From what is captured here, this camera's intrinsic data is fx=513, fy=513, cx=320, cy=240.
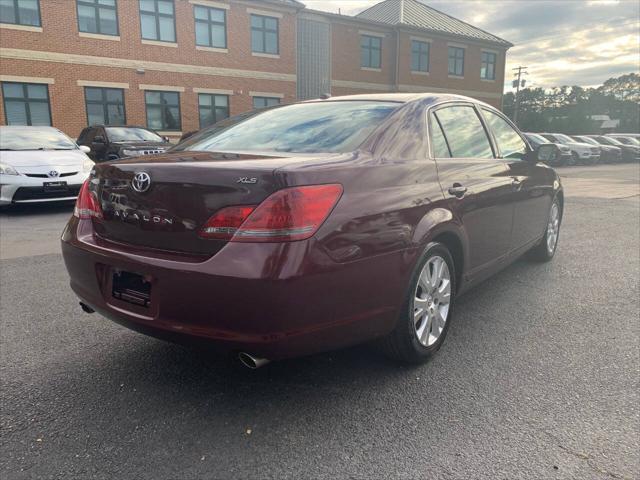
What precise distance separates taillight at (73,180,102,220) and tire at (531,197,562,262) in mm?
4087

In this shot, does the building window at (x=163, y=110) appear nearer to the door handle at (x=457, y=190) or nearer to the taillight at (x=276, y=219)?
the door handle at (x=457, y=190)

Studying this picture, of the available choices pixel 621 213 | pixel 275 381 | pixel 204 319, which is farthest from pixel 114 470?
pixel 621 213

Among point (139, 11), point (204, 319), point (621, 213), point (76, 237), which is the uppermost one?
point (139, 11)

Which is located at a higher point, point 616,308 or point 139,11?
point 139,11

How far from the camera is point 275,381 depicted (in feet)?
8.96

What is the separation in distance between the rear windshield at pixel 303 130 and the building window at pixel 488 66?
32.8 metres

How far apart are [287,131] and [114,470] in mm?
1955

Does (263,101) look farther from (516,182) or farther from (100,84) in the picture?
(516,182)

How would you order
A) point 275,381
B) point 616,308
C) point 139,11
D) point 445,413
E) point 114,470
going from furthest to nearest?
point 139,11, point 616,308, point 275,381, point 445,413, point 114,470

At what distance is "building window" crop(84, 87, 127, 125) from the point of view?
20.2 metres

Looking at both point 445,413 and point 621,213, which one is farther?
point 621,213

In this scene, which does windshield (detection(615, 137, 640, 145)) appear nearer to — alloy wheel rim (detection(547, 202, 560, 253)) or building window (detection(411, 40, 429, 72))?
building window (detection(411, 40, 429, 72))

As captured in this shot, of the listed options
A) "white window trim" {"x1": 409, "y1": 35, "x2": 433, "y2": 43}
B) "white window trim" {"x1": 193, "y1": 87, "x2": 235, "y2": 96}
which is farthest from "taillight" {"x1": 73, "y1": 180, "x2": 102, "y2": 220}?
"white window trim" {"x1": 409, "y1": 35, "x2": 433, "y2": 43}

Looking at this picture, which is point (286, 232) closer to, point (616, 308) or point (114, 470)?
point (114, 470)
